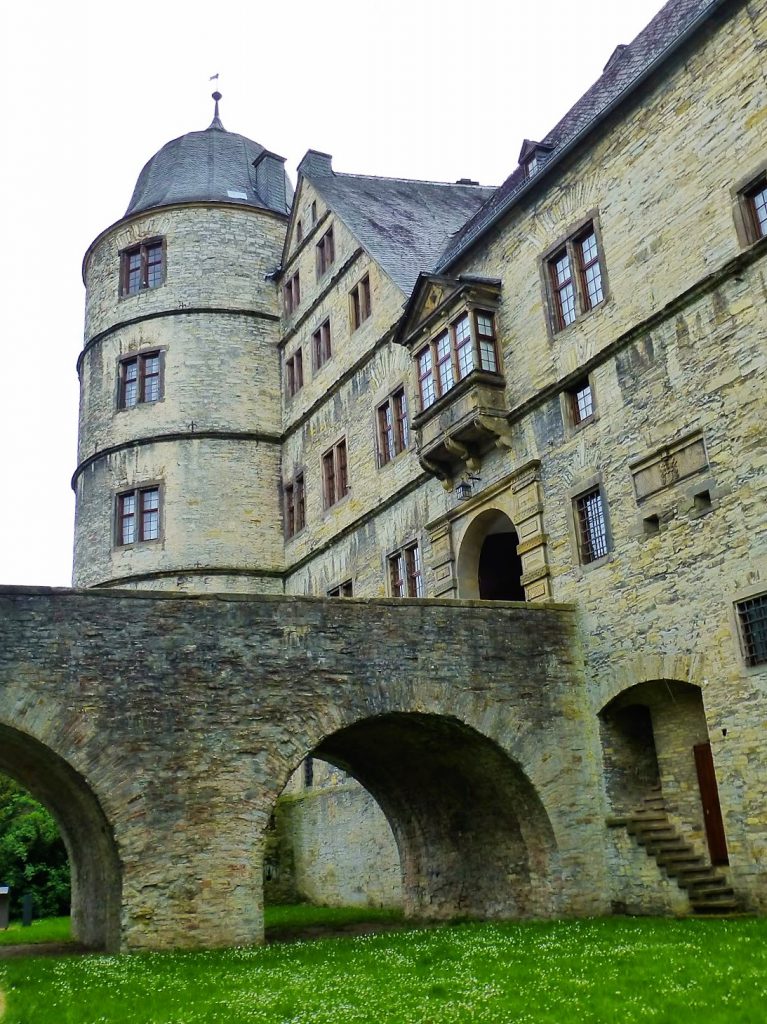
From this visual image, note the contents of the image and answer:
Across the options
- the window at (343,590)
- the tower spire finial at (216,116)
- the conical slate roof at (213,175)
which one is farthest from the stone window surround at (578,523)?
the tower spire finial at (216,116)

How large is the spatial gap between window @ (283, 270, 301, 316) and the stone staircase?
1904cm

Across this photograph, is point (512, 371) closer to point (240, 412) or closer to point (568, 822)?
point (568, 822)

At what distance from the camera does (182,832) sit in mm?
15445

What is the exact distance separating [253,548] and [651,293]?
15.5 metres

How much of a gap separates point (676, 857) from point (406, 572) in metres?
9.32

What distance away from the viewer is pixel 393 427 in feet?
82.2

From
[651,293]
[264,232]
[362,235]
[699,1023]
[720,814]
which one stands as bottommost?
[699,1023]

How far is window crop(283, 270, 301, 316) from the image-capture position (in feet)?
105

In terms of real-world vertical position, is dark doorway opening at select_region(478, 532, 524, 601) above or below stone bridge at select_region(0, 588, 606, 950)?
above

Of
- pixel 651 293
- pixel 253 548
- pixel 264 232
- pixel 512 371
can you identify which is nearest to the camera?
pixel 651 293

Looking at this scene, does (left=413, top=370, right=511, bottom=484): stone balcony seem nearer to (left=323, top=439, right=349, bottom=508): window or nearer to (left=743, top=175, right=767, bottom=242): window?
(left=323, top=439, right=349, bottom=508): window

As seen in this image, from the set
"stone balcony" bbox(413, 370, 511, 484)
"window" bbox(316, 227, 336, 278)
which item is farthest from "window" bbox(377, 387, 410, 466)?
"window" bbox(316, 227, 336, 278)

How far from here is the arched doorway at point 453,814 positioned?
17681 millimetres

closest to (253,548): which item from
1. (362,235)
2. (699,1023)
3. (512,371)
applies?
(362,235)
